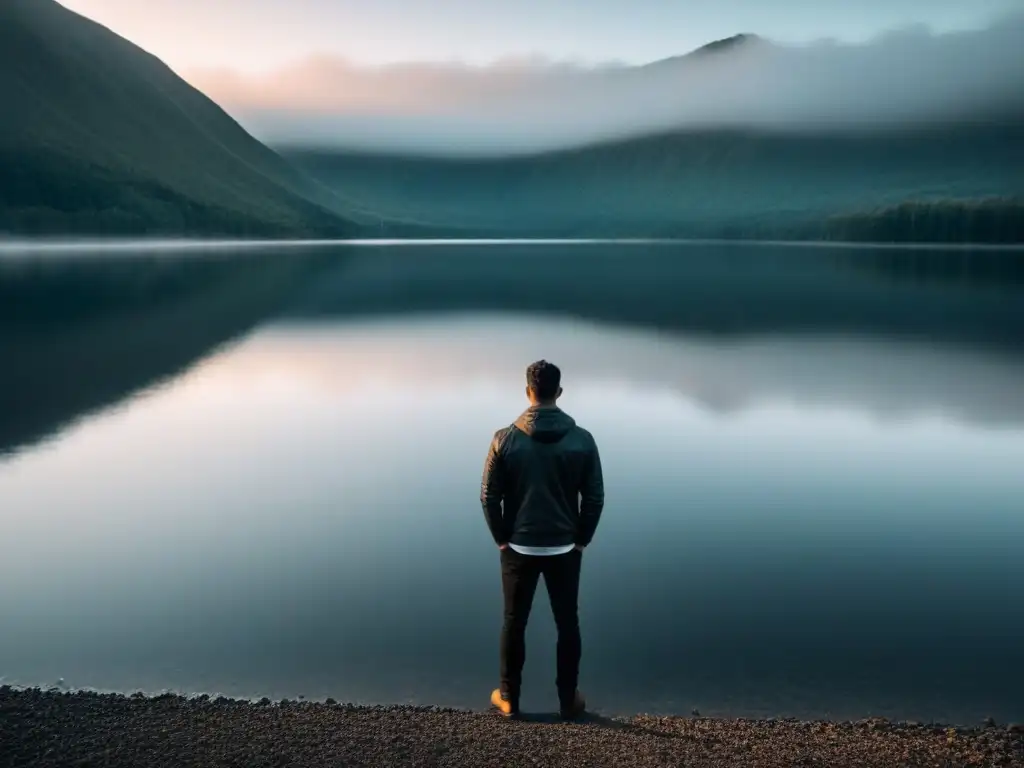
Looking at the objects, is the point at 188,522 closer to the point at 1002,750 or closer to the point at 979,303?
the point at 1002,750

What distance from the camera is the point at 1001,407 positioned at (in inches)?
1056

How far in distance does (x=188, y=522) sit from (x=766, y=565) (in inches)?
341

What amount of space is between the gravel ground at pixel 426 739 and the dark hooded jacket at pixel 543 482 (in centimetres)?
161

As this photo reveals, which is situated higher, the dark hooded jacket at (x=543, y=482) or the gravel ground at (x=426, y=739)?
the dark hooded jacket at (x=543, y=482)

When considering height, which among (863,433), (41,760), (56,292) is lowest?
(41,760)

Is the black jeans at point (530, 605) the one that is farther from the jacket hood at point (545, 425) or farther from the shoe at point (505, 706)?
the jacket hood at point (545, 425)

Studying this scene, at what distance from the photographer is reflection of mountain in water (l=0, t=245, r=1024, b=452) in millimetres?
29938

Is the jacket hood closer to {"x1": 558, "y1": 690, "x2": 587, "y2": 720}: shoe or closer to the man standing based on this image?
the man standing

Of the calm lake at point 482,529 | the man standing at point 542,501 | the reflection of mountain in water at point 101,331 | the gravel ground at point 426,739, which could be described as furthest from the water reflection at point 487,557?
the reflection of mountain in water at point 101,331

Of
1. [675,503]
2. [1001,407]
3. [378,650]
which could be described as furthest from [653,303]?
[378,650]

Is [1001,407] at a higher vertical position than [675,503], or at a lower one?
higher

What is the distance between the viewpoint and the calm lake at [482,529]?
982 cm

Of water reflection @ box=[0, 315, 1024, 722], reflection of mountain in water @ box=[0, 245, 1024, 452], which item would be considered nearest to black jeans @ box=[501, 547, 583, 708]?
water reflection @ box=[0, 315, 1024, 722]

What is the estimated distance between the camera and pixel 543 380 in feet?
25.5
